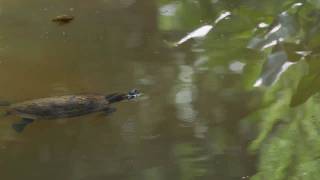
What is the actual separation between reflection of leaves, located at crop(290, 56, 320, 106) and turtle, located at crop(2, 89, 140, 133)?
61cm

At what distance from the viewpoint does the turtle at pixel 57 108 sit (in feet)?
6.66

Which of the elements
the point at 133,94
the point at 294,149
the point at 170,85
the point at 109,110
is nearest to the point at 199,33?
the point at 170,85

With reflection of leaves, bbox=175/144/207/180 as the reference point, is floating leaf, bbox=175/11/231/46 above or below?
above

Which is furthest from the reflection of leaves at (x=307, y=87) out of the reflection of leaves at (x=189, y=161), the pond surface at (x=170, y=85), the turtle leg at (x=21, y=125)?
the turtle leg at (x=21, y=125)

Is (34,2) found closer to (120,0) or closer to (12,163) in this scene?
(120,0)

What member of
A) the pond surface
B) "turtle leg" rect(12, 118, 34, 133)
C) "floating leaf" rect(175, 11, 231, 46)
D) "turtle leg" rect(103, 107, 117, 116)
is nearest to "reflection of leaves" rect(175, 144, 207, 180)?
the pond surface

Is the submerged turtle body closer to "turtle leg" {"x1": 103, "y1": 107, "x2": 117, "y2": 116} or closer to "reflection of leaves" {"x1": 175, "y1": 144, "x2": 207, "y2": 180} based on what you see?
"turtle leg" {"x1": 103, "y1": 107, "x2": 117, "y2": 116}

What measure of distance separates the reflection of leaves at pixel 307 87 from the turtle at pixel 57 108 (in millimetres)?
607

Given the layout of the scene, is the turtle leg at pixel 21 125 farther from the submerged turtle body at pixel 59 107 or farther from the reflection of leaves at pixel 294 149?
the reflection of leaves at pixel 294 149

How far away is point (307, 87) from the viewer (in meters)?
2.05

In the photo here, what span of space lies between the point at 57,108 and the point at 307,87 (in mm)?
834

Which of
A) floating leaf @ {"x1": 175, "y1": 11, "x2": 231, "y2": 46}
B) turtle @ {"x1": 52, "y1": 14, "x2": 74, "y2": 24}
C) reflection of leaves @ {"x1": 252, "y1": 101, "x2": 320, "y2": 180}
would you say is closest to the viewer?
reflection of leaves @ {"x1": 252, "y1": 101, "x2": 320, "y2": 180}

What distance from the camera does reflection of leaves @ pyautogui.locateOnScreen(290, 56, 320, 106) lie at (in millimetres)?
1985

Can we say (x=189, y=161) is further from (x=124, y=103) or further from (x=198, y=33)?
(x=198, y=33)
